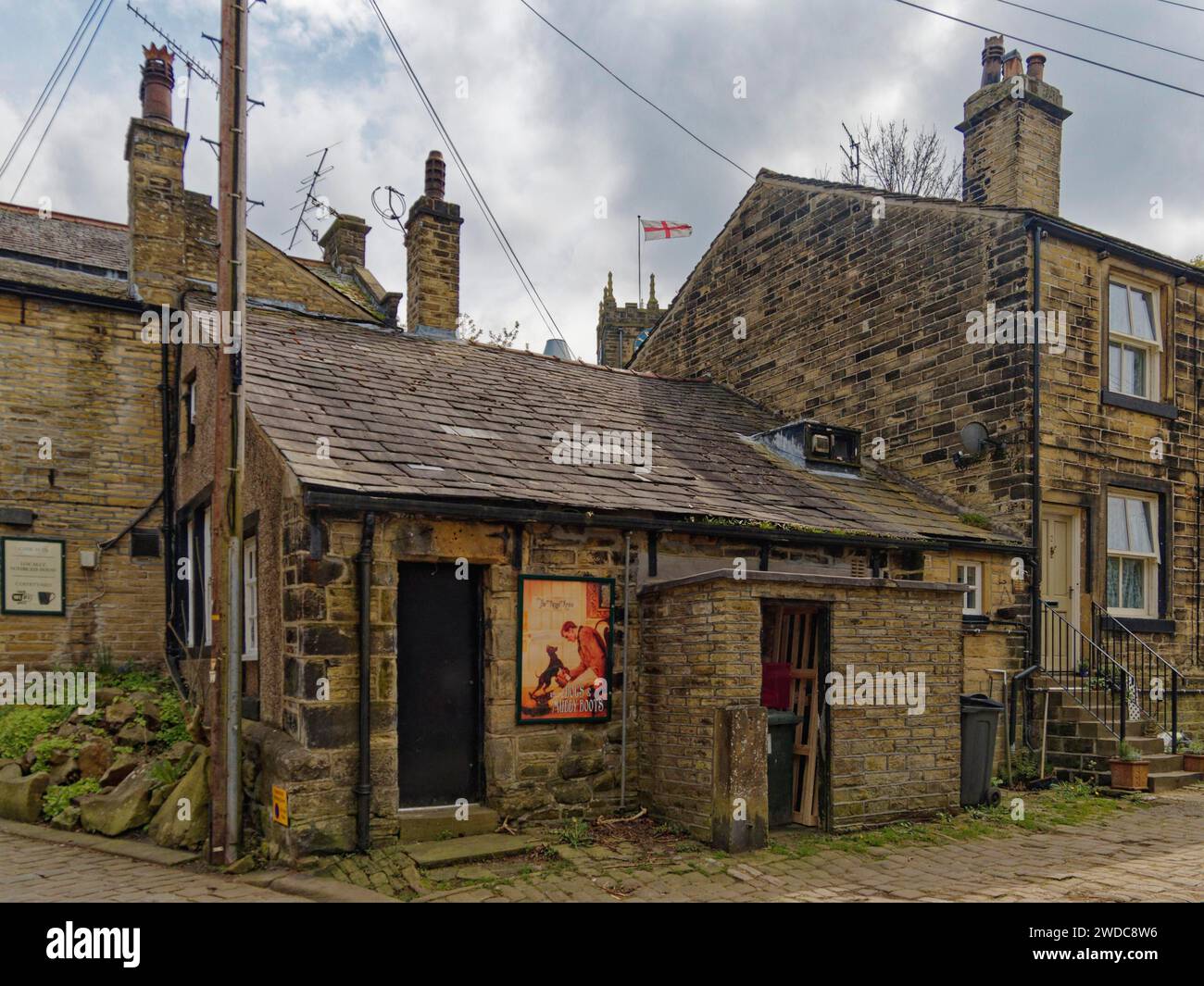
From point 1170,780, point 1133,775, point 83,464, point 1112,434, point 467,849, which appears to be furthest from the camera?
point 1112,434

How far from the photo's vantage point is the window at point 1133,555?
Result: 13.9 metres

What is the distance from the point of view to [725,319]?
59.2ft

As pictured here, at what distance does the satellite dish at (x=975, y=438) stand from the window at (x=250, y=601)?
31.0 ft

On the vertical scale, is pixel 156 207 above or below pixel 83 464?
above

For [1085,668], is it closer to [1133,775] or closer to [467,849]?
[1133,775]

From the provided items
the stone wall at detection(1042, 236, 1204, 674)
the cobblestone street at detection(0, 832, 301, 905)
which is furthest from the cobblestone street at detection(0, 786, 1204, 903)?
the stone wall at detection(1042, 236, 1204, 674)

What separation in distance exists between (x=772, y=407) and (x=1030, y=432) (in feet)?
15.9

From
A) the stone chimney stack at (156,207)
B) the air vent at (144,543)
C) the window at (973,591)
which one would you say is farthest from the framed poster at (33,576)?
the window at (973,591)

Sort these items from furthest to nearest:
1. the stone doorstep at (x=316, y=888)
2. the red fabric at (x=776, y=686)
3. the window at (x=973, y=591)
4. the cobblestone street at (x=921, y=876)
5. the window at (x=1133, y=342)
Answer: the window at (x=1133, y=342) → the window at (x=973, y=591) → the red fabric at (x=776, y=686) → the cobblestone street at (x=921, y=876) → the stone doorstep at (x=316, y=888)

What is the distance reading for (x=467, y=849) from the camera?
8.00 meters

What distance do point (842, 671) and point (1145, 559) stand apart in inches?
301

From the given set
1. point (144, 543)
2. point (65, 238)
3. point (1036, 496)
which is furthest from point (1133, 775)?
point (65, 238)

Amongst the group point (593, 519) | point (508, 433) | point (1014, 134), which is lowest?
point (593, 519)

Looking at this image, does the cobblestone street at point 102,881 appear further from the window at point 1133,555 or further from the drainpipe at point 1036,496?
the window at point 1133,555
